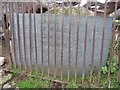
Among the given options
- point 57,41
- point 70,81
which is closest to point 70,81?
point 70,81

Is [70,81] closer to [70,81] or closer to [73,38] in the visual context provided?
[70,81]

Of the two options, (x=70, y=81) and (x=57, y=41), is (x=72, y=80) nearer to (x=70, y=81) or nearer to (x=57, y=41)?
(x=70, y=81)

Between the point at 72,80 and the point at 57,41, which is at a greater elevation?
the point at 57,41

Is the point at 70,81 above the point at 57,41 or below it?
below

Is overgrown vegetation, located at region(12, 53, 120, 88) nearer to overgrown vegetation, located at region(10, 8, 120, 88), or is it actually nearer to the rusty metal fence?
overgrown vegetation, located at region(10, 8, 120, 88)

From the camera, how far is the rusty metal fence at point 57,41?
3.45 metres

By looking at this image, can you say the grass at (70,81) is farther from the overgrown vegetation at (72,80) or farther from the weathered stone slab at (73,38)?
the weathered stone slab at (73,38)

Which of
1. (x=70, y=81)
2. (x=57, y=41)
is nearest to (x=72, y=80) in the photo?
(x=70, y=81)

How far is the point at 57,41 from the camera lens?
358 centimetres

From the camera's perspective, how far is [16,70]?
3.98 m

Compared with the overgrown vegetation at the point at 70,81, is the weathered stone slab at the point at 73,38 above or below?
above

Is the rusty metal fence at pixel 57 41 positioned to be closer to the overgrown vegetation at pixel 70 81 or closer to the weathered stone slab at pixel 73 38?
the weathered stone slab at pixel 73 38

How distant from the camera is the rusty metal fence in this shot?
3.45 metres

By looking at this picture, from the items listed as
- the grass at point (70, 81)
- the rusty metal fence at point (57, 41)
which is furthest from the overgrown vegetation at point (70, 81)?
the rusty metal fence at point (57, 41)
